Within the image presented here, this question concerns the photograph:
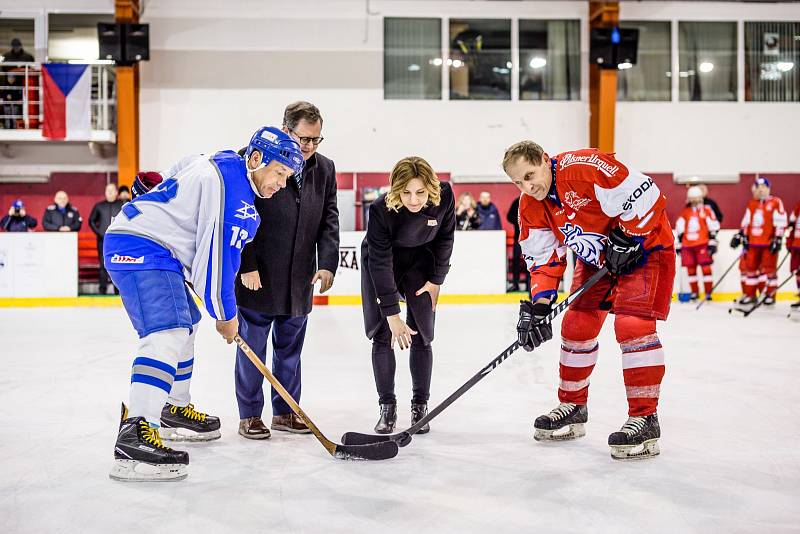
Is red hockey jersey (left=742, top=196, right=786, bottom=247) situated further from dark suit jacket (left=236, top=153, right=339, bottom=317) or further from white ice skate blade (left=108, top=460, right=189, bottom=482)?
white ice skate blade (left=108, top=460, right=189, bottom=482)

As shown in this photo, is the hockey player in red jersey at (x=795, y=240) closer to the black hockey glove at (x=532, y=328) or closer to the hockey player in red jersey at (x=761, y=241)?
the hockey player in red jersey at (x=761, y=241)

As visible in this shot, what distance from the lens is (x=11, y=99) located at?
1159 cm

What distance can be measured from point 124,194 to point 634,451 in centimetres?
879

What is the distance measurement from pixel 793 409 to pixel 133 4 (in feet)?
34.1

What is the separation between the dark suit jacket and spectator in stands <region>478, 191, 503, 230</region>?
749cm

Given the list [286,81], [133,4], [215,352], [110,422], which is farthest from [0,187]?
[110,422]

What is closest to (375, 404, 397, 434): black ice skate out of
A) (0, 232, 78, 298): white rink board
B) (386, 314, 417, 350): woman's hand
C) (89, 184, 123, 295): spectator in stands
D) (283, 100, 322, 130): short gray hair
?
(386, 314, 417, 350): woman's hand

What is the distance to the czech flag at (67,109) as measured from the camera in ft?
36.0

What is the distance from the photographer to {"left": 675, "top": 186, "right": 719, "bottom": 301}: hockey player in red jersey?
30.9 feet

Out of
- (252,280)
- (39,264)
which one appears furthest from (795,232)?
(39,264)

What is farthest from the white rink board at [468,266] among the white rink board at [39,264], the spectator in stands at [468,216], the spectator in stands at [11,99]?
the spectator in stands at [11,99]

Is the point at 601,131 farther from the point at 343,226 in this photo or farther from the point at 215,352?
the point at 215,352

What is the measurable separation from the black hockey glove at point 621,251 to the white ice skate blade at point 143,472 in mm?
1527

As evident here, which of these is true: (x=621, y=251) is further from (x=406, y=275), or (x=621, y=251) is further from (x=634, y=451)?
(x=406, y=275)
